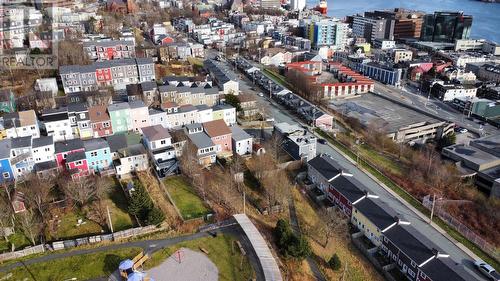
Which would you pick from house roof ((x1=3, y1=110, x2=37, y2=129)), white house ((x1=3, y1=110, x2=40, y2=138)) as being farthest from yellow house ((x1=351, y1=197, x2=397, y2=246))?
house roof ((x1=3, y1=110, x2=37, y2=129))

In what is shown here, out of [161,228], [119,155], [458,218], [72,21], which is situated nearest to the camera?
[161,228]

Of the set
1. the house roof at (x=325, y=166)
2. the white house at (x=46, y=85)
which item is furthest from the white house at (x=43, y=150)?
the house roof at (x=325, y=166)

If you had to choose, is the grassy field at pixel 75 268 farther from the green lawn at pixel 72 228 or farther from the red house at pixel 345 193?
the red house at pixel 345 193

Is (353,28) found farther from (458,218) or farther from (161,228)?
(161,228)

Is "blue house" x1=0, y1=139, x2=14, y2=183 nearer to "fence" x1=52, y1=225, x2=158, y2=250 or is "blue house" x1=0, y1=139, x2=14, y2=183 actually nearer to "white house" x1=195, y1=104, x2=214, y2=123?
"fence" x1=52, y1=225, x2=158, y2=250

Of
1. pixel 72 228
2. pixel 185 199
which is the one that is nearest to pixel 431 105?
pixel 185 199

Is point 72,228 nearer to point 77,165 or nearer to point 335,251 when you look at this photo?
point 77,165

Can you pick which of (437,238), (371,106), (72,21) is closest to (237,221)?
(437,238)
